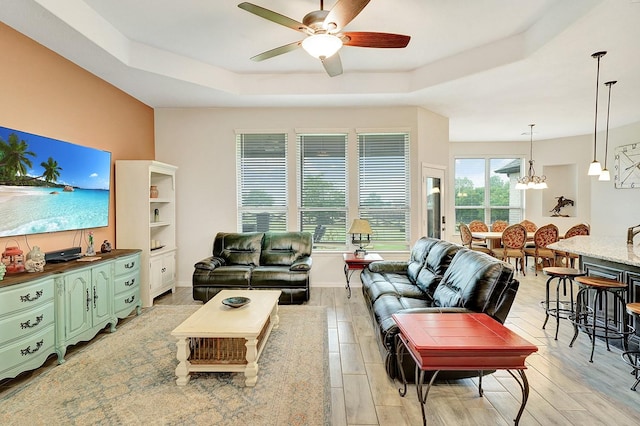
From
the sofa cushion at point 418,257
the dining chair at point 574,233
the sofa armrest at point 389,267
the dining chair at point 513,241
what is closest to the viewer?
the sofa cushion at point 418,257

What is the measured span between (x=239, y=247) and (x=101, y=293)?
6.48 ft

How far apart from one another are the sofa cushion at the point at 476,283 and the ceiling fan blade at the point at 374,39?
1953 mm

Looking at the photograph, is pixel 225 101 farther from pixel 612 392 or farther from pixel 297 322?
pixel 612 392

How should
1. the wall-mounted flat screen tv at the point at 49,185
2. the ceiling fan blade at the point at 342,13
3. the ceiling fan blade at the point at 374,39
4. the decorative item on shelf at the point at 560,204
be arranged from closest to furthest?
1. the ceiling fan blade at the point at 342,13
2. the ceiling fan blade at the point at 374,39
3. the wall-mounted flat screen tv at the point at 49,185
4. the decorative item on shelf at the point at 560,204

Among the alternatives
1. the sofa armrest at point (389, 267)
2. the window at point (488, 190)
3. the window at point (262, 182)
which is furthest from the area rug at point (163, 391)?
the window at point (488, 190)

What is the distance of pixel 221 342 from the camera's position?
9.43 ft

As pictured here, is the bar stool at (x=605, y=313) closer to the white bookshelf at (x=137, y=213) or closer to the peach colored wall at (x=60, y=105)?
the white bookshelf at (x=137, y=213)

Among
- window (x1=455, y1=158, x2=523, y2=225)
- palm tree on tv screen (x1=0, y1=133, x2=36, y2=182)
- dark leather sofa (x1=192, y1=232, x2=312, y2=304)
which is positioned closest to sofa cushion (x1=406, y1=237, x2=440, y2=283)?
dark leather sofa (x1=192, y1=232, x2=312, y2=304)

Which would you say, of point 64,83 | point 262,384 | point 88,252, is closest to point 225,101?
point 64,83

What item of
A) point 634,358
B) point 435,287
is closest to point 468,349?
point 435,287

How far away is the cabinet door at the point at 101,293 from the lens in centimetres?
330

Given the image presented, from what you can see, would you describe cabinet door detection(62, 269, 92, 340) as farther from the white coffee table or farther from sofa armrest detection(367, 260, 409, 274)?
sofa armrest detection(367, 260, 409, 274)

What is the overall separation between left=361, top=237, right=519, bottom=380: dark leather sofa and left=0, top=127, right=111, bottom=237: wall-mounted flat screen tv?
3.43m

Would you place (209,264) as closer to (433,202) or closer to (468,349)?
(468,349)
